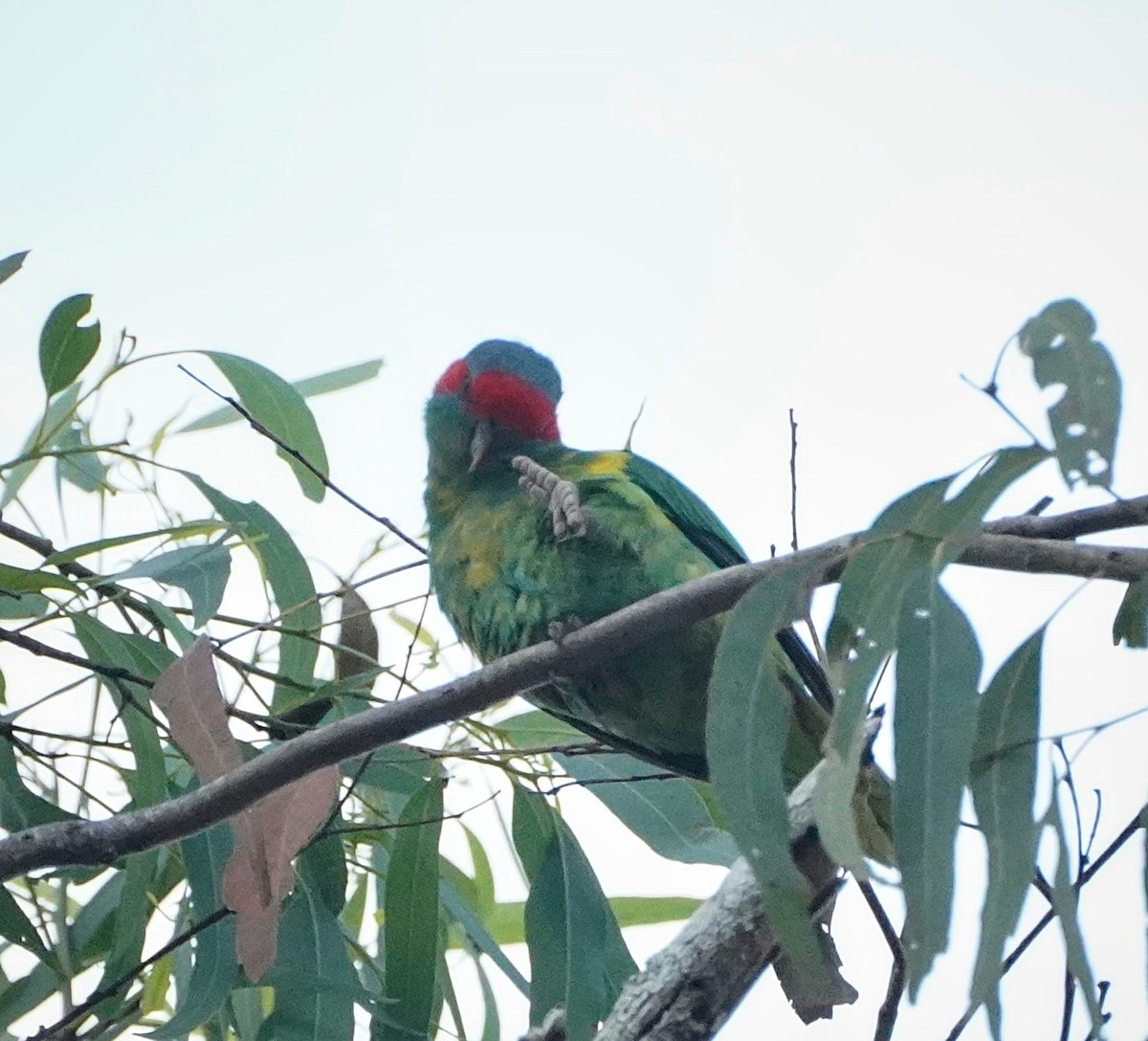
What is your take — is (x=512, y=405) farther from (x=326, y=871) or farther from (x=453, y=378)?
(x=326, y=871)

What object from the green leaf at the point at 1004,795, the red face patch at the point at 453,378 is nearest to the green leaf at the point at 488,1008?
the red face patch at the point at 453,378

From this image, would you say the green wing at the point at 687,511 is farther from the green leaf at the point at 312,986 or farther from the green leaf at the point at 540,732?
the green leaf at the point at 312,986

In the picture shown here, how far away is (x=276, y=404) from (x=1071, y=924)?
1743mm

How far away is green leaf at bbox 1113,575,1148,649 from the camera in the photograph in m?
1.59

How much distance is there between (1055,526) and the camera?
1.60 metres

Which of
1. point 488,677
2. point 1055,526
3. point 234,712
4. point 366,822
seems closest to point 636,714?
point 366,822

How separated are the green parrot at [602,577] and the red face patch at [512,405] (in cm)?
8

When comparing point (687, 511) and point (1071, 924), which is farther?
point (687, 511)

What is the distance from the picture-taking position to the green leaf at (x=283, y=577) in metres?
2.43

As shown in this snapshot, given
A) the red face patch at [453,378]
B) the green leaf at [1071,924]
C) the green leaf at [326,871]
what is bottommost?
the green leaf at [1071,924]

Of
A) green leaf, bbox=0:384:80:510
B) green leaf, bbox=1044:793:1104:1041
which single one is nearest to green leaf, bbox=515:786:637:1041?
green leaf, bbox=1044:793:1104:1041

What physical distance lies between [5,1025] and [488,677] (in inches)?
48.6

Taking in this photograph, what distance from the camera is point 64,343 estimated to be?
7.35 feet

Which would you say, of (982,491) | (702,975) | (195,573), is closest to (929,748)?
(982,491)
